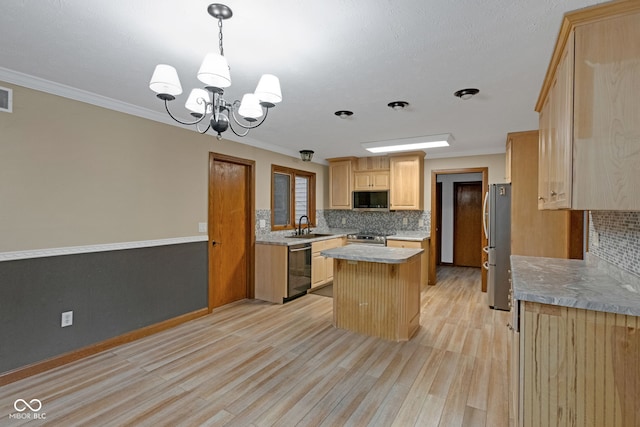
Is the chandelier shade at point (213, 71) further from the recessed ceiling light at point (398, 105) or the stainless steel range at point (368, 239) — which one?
the stainless steel range at point (368, 239)

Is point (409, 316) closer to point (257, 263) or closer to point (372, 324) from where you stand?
point (372, 324)

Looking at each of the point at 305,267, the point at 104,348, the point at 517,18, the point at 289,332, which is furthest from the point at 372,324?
the point at 517,18

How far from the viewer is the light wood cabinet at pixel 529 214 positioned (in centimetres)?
377

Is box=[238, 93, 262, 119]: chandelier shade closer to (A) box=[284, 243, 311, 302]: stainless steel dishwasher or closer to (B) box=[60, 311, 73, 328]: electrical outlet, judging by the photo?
(B) box=[60, 311, 73, 328]: electrical outlet

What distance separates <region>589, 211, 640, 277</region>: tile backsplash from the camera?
174 cm

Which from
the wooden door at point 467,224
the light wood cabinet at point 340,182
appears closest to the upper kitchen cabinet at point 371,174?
the light wood cabinet at point 340,182

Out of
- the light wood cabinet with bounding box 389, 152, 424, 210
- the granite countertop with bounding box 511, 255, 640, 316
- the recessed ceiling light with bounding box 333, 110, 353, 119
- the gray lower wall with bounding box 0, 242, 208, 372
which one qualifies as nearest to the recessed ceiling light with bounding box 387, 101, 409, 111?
the recessed ceiling light with bounding box 333, 110, 353, 119

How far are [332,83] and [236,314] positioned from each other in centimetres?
296

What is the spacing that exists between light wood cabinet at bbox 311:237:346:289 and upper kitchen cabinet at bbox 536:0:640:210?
141 inches

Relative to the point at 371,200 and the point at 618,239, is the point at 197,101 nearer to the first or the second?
the point at 618,239

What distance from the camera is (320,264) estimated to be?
203 inches

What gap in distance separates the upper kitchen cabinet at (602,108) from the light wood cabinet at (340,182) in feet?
14.4

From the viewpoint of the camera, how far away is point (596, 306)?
1468 millimetres

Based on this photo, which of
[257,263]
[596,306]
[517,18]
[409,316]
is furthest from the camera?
[257,263]
